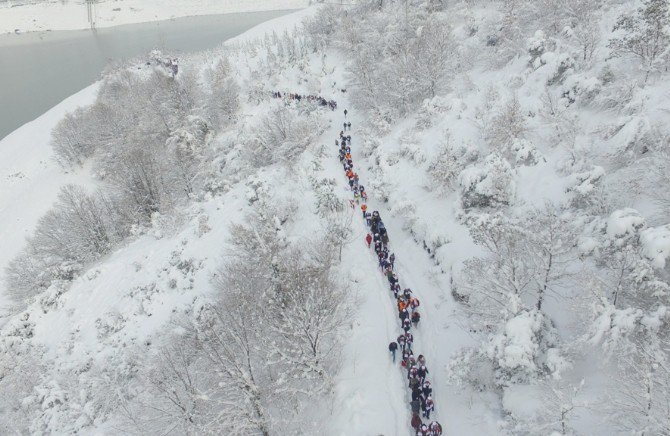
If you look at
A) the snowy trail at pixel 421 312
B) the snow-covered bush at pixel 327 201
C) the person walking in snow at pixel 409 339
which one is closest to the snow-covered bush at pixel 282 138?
the snow-covered bush at pixel 327 201

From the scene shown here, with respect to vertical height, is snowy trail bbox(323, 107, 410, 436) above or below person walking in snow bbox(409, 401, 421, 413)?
below

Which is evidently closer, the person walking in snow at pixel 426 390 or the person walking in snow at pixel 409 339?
the person walking in snow at pixel 426 390

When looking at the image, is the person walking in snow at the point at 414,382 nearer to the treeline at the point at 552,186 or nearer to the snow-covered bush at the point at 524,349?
the treeline at the point at 552,186

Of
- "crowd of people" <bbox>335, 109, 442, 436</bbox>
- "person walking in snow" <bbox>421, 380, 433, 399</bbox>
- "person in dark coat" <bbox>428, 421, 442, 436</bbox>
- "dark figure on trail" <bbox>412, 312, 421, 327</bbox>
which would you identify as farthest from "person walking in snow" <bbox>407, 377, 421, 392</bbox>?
"dark figure on trail" <bbox>412, 312, 421, 327</bbox>

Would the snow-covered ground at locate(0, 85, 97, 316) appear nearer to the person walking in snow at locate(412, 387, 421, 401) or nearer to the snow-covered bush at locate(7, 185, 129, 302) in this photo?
the snow-covered bush at locate(7, 185, 129, 302)

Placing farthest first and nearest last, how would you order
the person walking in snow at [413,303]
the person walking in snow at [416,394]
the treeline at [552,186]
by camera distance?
the person walking in snow at [413,303] < the person walking in snow at [416,394] < the treeline at [552,186]

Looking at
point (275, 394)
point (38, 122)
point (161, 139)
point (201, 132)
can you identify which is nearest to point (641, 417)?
point (275, 394)

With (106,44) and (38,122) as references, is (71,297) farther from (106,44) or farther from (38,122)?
(106,44)
